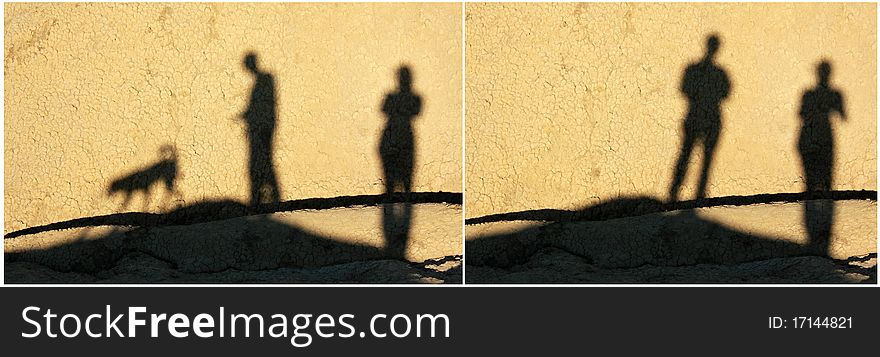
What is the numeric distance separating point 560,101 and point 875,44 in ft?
4.48

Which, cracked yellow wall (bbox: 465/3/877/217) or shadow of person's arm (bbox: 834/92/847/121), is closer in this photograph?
cracked yellow wall (bbox: 465/3/877/217)

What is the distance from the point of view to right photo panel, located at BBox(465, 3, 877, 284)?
99.7 inches

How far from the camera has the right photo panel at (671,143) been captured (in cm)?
253

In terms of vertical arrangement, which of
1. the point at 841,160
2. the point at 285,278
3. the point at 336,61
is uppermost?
the point at 336,61

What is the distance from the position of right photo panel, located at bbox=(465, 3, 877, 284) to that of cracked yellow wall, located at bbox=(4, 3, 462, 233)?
1.79 ft

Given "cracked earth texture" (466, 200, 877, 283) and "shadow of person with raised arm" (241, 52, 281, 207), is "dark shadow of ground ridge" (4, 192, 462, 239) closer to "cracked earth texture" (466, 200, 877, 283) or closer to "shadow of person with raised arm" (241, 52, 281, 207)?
"shadow of person with raised arm" (241, 52, 281, 207)

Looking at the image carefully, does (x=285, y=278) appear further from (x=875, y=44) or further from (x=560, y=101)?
(x=875, y=44)

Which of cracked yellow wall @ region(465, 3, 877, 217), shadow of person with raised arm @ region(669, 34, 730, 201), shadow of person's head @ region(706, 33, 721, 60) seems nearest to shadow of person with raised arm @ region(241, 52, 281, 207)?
cracked yellow wall @ region(465, 3, 877, 217)

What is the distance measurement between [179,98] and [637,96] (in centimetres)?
190

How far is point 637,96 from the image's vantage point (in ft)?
9.38

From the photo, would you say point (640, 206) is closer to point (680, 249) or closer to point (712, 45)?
point (680, 249)

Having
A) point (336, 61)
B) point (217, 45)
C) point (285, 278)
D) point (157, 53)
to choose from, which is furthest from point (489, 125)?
point (157, 53)

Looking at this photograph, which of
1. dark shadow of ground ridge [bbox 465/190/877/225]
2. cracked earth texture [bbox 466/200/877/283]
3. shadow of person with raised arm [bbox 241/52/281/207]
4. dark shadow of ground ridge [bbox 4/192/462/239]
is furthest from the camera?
shadow of person with raised arm [bbox 241/52/281/207]

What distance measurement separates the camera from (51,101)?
284 cm
